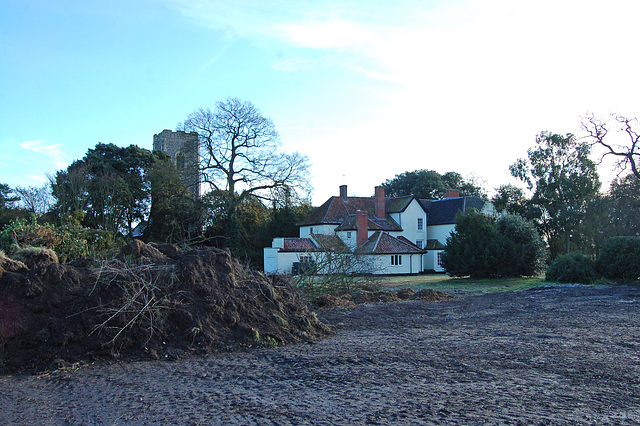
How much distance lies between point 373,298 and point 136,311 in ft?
33.9

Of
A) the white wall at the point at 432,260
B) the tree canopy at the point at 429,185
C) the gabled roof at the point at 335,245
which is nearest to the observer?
the gabled roof at the point at 335,245

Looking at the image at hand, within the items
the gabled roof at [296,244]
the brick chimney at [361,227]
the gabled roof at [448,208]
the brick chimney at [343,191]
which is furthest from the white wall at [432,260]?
the gabled roof at [296,244]

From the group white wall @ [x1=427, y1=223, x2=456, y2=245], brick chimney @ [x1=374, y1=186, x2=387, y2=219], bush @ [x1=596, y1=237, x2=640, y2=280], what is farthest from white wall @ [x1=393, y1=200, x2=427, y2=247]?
bush @ [x1=596, y1=237, x2=640, y2=280]

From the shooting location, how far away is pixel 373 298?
17.4 metres

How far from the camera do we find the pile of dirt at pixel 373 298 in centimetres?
1530

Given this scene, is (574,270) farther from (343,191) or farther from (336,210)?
(343,191)

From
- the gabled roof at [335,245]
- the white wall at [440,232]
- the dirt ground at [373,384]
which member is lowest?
the dirt ground at [373,384]

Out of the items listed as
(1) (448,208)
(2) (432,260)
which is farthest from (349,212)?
(1) (448,208)

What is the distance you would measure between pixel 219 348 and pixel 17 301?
349 cm

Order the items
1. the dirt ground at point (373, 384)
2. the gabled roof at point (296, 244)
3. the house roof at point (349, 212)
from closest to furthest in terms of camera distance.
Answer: the dirt ground at point (373, 384)
the gabled roof at point (296, 244)
the house roof at point (349, 212)

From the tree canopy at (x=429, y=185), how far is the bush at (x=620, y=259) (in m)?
39.0

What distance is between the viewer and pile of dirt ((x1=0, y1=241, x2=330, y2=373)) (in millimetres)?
7898

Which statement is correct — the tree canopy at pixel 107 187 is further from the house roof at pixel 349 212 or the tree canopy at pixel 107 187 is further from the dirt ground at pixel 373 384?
the dirt ground at pixel 373 384

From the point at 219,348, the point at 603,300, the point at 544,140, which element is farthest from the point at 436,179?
the point at 219,348
